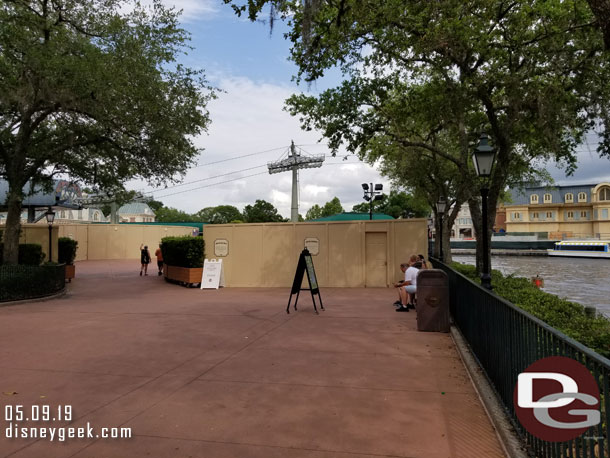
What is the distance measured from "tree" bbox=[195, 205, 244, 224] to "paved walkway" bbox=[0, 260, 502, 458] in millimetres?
92940

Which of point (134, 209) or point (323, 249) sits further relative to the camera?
point (134, 209)

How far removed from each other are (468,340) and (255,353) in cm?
360

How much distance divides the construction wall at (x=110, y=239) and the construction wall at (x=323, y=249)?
21.6m

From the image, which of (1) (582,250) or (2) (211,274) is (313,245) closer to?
(2) (211,274)

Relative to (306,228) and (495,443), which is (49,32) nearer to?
(306,228)

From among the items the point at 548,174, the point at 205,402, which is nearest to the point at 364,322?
the point at 205,402

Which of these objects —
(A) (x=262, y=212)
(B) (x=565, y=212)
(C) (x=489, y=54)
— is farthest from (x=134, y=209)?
(C) (x=489, y=54)

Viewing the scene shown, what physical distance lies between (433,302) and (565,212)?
284 ft

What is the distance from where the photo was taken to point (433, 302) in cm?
877

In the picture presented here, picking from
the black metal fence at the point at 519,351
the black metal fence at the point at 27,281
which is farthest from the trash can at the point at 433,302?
the black metal fence at the point at 27,281

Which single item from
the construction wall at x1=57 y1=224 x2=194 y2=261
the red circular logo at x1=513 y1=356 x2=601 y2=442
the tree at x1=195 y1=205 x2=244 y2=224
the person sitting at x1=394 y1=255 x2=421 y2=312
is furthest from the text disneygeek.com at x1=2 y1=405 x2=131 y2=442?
the tree at x1=195 y1=205 x2=244 y2=224

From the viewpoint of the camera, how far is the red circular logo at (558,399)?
113 inches

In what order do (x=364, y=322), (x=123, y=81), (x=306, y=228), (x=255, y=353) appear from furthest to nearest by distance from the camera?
1. (x=306, y=228)
2. (x=123, y=81)
3. (x=364, y=322)
4. (x=255, y=353)

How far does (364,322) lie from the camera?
9.76 m
